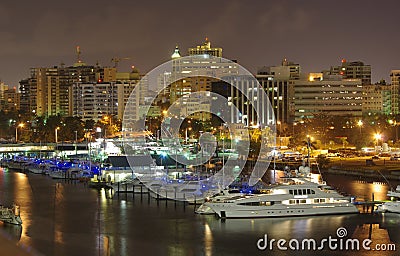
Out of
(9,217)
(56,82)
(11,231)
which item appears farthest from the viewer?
(56,82)

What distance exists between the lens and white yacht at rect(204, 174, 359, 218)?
15.2 meters

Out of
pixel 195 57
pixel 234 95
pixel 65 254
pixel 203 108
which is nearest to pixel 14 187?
pixel 65 254

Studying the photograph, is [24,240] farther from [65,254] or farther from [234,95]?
[234,95]

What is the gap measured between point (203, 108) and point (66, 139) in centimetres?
Result: 2281

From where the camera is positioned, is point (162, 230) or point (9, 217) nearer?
point (162, 230)

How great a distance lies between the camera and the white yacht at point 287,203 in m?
15.2

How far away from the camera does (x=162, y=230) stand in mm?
14492

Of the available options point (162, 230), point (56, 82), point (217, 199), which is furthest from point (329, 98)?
point (56, 82)

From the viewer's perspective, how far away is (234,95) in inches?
2291

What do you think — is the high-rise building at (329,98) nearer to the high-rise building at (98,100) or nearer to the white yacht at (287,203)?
the high-rise building at (98,100)

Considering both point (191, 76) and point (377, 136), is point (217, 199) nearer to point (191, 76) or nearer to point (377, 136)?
point (377, 136)

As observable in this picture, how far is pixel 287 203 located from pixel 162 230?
3107 millimetres

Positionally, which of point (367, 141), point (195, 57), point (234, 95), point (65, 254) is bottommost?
point (65, 254)

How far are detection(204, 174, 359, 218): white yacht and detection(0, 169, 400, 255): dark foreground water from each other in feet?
0.73
